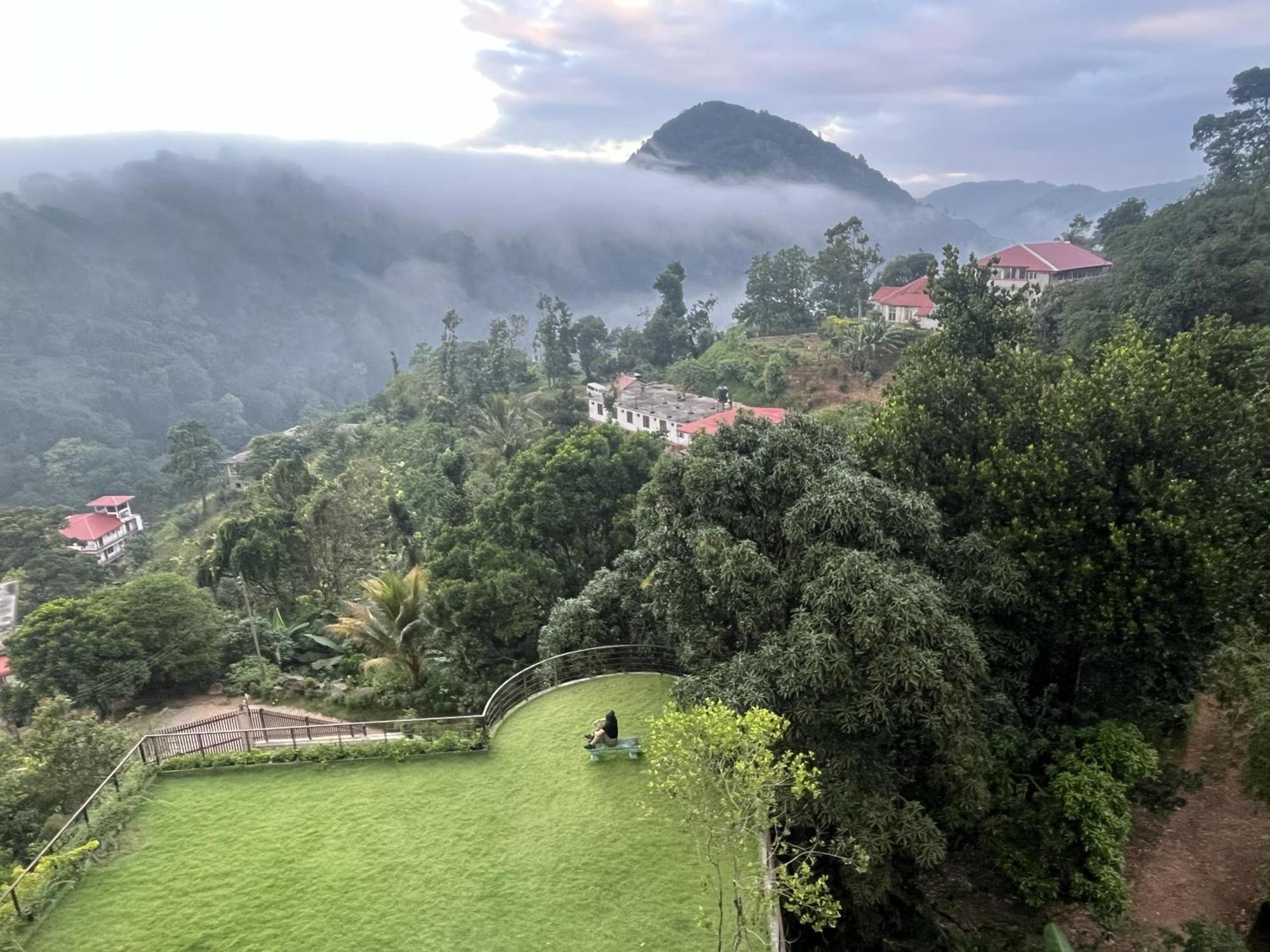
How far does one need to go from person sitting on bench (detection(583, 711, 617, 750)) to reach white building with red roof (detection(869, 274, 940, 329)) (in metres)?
53.3

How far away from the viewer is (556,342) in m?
71.6

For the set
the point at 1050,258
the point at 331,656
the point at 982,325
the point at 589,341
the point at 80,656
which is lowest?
the point at 331,656

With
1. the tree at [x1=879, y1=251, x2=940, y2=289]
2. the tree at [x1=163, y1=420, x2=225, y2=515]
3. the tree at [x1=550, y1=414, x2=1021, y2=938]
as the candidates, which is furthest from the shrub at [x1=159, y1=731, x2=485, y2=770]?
the tree at [x1=879, y1=251, x2=940, y2=289]

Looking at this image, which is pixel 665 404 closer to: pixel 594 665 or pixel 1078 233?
pixel 594 665

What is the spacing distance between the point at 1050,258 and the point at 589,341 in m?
40.4

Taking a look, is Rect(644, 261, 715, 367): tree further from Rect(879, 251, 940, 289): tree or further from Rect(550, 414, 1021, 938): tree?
Rect(550, 414, 1021, 938): tree

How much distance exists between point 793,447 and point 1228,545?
7.56 metres

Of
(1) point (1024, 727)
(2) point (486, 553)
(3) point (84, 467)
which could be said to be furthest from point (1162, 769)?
(3) point (84, 467)

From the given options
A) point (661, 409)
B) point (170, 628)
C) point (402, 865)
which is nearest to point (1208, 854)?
point (402, 865)

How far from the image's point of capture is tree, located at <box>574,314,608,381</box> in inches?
2815

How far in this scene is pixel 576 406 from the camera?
5347 cm

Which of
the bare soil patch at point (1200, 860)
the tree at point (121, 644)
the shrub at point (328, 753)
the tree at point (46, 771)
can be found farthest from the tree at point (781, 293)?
the tree at point (46, 771)

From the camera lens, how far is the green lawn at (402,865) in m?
9.88

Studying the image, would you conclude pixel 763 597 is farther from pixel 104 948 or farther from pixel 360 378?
pixel 360 378
